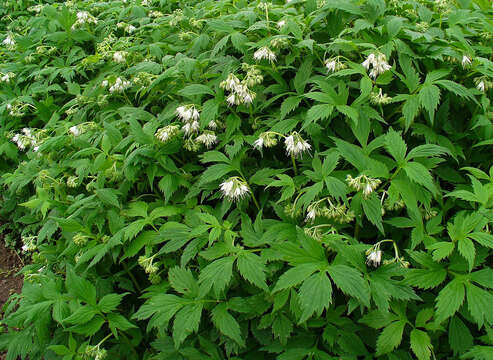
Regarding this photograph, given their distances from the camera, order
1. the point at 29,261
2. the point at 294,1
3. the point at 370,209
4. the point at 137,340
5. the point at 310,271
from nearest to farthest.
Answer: the point at 310,271 < the point at 370,209 < the point at 137,340 < the point at 294,1 < the point at 29,261

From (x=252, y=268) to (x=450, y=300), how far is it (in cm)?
98

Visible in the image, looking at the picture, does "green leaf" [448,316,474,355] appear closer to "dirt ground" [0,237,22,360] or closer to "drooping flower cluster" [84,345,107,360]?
"drooping flower cluster" [84,345,107,360]

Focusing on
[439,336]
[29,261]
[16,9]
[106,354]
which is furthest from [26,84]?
[439,336]

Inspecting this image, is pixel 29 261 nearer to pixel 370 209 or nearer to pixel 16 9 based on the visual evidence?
pixel 370 209

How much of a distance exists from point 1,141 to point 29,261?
4.75 ft

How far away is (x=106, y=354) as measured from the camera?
2320 mm

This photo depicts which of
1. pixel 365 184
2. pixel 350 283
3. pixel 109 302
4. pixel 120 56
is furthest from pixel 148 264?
pixel 120 56

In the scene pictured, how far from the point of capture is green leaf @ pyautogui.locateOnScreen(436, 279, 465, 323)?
1.76 metres

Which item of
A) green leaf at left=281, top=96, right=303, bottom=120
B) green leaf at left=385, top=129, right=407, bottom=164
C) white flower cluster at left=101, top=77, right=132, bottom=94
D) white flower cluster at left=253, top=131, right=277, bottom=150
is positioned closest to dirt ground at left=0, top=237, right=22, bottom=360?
white flower cluster at left=101, top=77, right=132, bottom=94

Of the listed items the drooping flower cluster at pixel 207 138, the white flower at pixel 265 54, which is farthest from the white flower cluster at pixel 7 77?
the white flower at pixel 265 54

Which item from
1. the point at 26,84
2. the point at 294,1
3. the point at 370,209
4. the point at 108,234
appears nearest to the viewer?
the point at 370,209

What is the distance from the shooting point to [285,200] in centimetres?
244

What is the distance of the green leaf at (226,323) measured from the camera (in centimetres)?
199

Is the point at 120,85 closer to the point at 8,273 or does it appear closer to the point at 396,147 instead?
the point at 396,147
